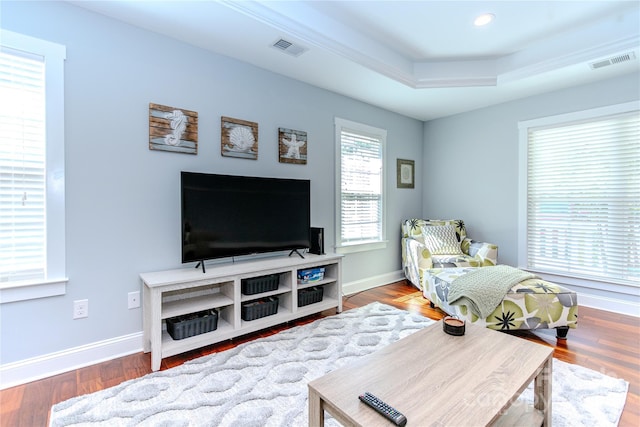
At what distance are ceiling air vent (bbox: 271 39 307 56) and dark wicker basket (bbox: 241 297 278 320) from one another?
2128mm

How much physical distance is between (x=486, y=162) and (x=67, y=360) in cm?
471

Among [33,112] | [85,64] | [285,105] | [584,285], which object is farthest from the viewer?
[584,285]

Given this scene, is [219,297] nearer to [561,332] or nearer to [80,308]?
[80,308]

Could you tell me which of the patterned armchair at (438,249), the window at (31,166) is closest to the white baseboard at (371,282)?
the patterned armchair at (438,249)

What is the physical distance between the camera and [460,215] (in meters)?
4.36

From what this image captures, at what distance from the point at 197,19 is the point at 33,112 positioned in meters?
1.22

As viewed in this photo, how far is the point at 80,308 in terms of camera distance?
2047 mm

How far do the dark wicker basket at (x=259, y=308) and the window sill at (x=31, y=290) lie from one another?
121cm

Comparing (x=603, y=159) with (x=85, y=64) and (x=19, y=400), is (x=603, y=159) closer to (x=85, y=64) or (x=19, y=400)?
(x=85, y=64)

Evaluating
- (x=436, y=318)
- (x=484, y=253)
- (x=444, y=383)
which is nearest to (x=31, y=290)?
(x=444, y=383)

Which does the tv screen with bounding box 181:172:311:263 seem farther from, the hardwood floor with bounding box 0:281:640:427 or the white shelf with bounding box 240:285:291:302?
the hardwood floor with bounding box 0:281:640:427

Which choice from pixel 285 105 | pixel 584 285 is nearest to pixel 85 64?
pixel 285 105

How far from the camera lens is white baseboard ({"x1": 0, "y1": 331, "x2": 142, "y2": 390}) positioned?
1824 mm

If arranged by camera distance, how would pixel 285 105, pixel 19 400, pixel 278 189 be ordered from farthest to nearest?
1. pixel 285 105
2. pixel 278 189
3. pixel 19 400
